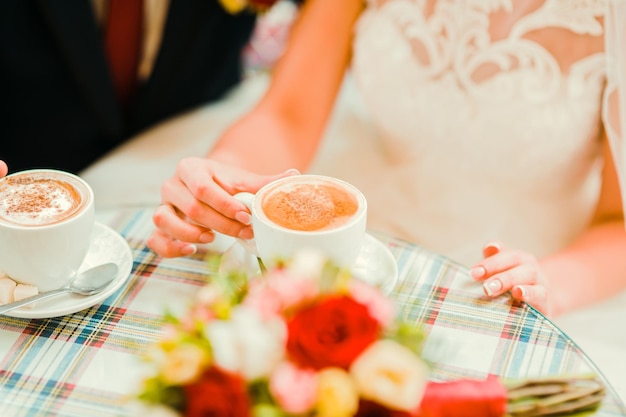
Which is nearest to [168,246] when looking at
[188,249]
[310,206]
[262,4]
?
[188,249]

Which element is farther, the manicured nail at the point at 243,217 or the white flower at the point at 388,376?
the manicured nail at the point at 243,217

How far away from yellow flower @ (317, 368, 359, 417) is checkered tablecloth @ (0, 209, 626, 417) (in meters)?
0.23

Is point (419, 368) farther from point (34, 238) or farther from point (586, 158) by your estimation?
point (586, 158)

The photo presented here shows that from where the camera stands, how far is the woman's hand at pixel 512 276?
93 centimetres

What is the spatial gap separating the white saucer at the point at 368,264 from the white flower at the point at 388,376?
38 centimetres

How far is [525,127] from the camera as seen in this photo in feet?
4.27

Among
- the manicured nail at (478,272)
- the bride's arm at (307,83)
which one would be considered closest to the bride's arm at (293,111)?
A: the bride's arm at (307,83)

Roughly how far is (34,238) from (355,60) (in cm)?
82

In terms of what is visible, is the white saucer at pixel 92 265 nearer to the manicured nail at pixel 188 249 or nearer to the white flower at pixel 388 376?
the manicured nail at pixel 188 249

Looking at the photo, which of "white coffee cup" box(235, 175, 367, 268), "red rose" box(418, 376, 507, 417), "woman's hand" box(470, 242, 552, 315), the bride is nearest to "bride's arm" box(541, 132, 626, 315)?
the bride

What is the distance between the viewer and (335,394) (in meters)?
0.50

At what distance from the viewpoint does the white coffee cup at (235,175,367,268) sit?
81cm

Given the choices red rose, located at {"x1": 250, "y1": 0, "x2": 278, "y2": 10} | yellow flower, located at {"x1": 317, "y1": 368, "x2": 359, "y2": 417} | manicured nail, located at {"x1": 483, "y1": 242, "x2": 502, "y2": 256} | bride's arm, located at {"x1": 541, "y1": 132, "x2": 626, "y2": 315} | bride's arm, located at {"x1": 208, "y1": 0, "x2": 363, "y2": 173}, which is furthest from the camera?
red rose, located at {"x1": 250, "y1": 0, "x2": 278, "y2": 10}

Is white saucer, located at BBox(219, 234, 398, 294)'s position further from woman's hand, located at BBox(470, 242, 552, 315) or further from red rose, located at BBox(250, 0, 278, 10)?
red rose, located at BBox(250, 0, 278, 10)
